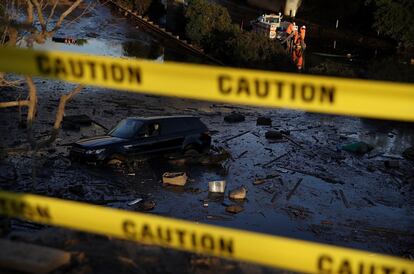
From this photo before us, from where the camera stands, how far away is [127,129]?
52.1 feet

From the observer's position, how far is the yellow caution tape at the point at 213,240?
317 centimetres

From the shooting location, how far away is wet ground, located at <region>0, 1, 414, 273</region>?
40.9 ft

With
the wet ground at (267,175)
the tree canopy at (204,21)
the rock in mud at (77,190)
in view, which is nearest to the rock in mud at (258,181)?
the wet ground at (267,175)

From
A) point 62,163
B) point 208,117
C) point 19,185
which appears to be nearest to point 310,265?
point 19,185

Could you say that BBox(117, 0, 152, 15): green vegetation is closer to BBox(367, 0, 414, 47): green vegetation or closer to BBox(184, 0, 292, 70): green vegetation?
BBox(184, 0, 292, 70): green vegetation

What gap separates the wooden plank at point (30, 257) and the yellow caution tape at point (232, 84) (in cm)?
250

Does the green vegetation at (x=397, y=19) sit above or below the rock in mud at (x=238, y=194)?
above

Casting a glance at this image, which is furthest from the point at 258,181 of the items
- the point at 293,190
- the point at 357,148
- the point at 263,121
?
the point at 263,121

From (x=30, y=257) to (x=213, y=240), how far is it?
275 centimetres

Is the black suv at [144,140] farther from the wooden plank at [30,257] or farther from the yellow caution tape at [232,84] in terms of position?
the yellow caution tape at [232,84]

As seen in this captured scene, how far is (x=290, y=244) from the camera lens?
3260 mm

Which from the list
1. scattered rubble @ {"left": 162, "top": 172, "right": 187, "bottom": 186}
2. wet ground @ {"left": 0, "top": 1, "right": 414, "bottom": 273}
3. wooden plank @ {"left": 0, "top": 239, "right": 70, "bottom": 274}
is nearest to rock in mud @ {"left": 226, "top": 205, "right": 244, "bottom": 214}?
wet ground @ {"left": 0, "top": 1, "right": 414, "bottom": 273}

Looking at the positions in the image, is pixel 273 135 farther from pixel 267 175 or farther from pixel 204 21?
pixel 204 21

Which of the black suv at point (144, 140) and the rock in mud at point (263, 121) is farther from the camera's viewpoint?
the rock in mud at point (263, 121)
